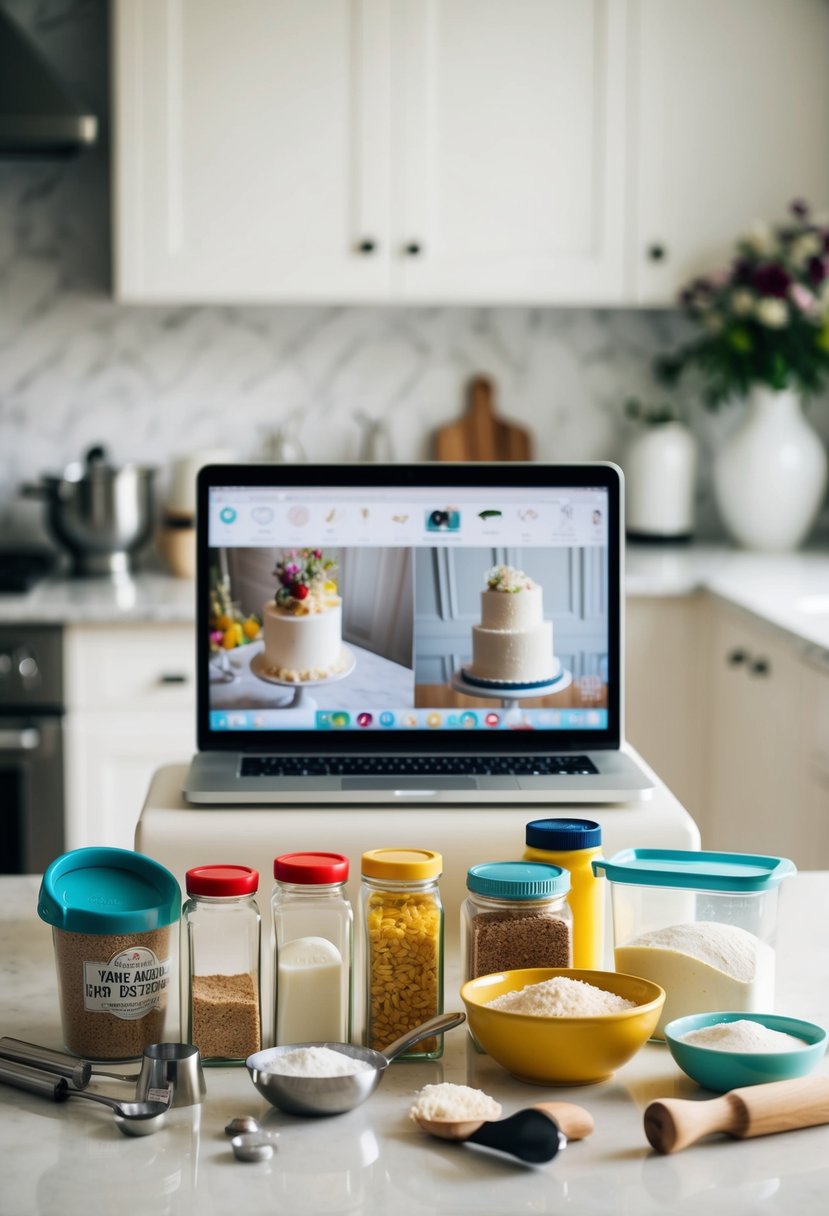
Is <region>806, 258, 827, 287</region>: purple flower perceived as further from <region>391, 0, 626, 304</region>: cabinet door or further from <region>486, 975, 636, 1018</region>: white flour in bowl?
<region>486, 975, 636, 1018</region>: white flour in bowl

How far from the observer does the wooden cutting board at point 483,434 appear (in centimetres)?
358

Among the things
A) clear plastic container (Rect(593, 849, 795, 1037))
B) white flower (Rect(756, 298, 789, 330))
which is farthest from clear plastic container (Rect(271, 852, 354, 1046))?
white flower (Rect(756, 298, 789, 330))

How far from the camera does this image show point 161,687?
2982mm

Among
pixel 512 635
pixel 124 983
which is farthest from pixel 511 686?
pixel 124 983

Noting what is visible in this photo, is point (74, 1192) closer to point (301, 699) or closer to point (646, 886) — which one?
point (646, 886)

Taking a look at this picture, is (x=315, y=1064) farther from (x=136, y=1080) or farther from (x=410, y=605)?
(x=410, y=605)

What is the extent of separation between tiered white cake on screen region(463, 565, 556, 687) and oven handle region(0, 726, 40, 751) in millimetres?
1693

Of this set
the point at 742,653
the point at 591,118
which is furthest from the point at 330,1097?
the point at 591,118

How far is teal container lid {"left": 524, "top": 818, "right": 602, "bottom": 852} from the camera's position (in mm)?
1126

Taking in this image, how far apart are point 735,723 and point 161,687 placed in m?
1.17

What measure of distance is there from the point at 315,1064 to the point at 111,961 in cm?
17

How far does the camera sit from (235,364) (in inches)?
140

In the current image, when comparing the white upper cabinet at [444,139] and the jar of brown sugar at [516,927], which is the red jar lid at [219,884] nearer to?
the jar of brown sugar at [516,927]

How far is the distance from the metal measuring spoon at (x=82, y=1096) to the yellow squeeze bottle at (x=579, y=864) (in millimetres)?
352
